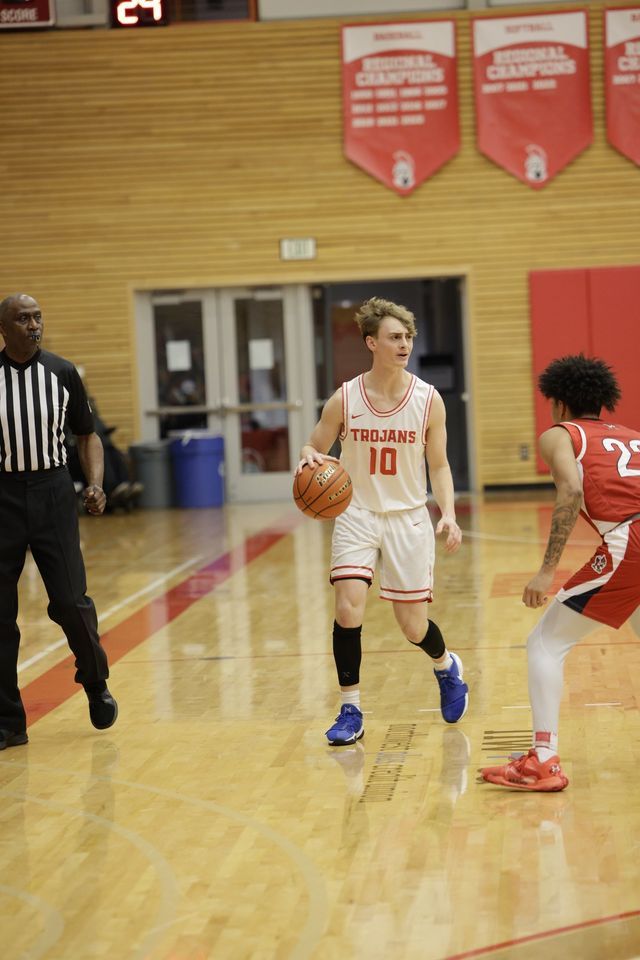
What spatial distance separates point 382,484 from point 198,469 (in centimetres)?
1148

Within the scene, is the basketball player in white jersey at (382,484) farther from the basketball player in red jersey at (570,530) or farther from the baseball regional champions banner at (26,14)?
the baseball regional champions banner at (26,14)

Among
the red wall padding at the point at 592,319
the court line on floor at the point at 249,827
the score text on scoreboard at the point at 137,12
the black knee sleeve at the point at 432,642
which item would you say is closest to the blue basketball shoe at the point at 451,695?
the black knee sleeve at the point at 432,642

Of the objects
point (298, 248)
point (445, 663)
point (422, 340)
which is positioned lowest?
point (445, 663)

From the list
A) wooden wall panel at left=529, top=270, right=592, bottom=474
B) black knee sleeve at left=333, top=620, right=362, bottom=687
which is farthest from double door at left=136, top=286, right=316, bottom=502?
black knee sleeve at left=333, top=620, right=362, bottom=687

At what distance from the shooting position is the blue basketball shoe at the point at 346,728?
17.7 feet

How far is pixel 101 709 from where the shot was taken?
19.0 ft

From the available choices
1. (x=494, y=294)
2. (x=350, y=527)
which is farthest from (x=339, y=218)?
(x=350, y=527)

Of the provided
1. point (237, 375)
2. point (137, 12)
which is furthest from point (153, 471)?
point (137, 12)

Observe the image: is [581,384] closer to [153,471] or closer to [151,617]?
[151,617]

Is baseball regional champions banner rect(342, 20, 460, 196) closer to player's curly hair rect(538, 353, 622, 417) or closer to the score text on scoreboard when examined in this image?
the score text on scoreboard

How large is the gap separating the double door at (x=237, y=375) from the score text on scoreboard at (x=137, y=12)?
24.0ft

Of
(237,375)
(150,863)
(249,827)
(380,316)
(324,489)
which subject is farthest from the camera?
(237,375)

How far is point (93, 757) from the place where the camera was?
17.8ft

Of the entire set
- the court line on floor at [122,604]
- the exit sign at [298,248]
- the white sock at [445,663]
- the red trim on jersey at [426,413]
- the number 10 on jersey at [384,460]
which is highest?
the exit sign at [298,248]
